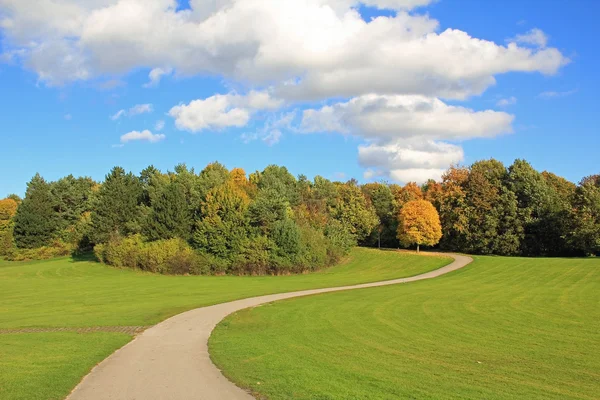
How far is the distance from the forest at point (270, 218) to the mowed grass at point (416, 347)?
3023 centimetres

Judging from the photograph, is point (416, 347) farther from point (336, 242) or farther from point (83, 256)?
point (83, 256)

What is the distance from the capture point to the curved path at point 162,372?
8.96 m

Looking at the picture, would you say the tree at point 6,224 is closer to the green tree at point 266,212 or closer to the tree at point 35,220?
the tree at point 35,220

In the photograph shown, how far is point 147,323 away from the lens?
18688mm

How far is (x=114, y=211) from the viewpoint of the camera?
63594mm

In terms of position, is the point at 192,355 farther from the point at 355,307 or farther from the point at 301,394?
the point at 355,307

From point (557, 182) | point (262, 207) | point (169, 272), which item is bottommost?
point (169, 272)

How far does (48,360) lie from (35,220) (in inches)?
2985

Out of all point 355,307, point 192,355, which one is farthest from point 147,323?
point 355,307

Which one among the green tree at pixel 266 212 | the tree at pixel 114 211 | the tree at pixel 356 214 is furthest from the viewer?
the tree at pixel 356 214

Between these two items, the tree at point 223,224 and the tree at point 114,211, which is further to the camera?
the tree at point 114,211

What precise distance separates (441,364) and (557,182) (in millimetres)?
73547

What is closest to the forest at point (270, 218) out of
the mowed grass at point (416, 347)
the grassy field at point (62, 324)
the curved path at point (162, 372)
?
the grassy field at point (62, 324)

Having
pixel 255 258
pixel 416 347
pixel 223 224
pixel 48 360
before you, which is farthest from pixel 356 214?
pixel 48 360
